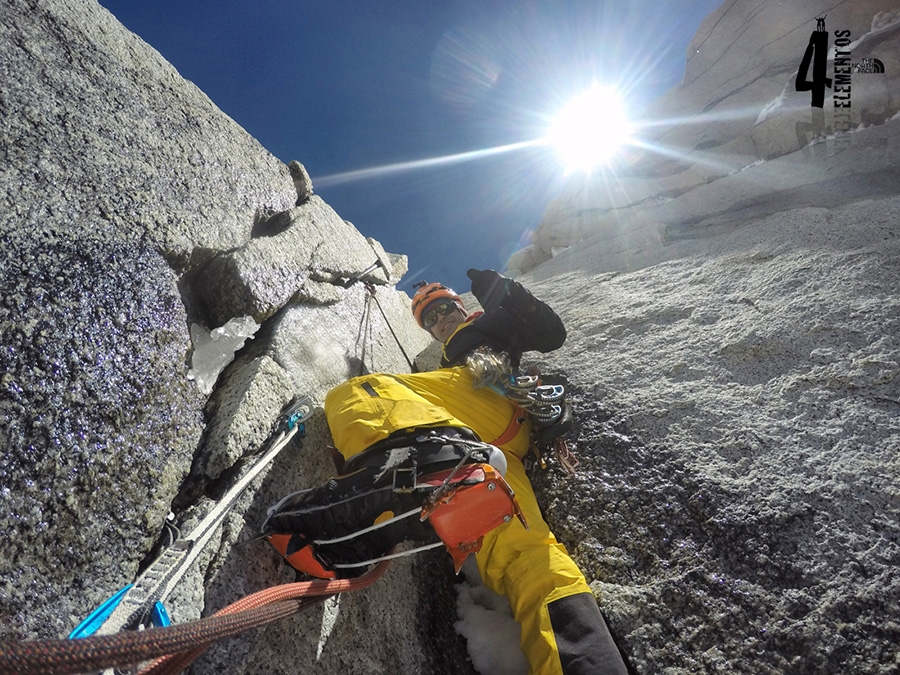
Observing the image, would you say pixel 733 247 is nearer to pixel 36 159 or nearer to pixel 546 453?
pixel 546 453

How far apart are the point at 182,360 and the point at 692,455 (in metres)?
2.44

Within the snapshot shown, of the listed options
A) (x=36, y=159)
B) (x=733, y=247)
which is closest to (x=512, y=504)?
(x=36, y=159)

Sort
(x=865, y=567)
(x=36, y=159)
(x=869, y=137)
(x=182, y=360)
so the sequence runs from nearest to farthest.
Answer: (x=865, y=567) → (x=36, y=159) → (x=182, y=360) → (x=869, y=137)

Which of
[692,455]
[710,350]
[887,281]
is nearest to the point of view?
[692,455]

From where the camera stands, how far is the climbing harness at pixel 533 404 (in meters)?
2.53

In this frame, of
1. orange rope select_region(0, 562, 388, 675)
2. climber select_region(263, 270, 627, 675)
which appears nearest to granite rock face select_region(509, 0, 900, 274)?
climber select_region(263, 270, 627, 675)

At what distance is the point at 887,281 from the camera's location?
2.65 meters

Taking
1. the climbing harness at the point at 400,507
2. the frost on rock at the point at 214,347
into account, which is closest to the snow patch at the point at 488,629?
the climbing harness at the point at 400,507

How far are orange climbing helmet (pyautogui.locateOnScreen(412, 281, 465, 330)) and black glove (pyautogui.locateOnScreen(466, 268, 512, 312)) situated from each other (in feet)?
1.06

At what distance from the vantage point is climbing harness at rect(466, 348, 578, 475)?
2.53 m

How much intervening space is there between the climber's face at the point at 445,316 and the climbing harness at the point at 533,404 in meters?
1.45

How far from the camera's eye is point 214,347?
7.52 feet

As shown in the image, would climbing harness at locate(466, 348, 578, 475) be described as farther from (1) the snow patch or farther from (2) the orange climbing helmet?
(2) the orange climbing helmet

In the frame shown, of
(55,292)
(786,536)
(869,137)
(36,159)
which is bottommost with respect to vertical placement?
(786,536)
